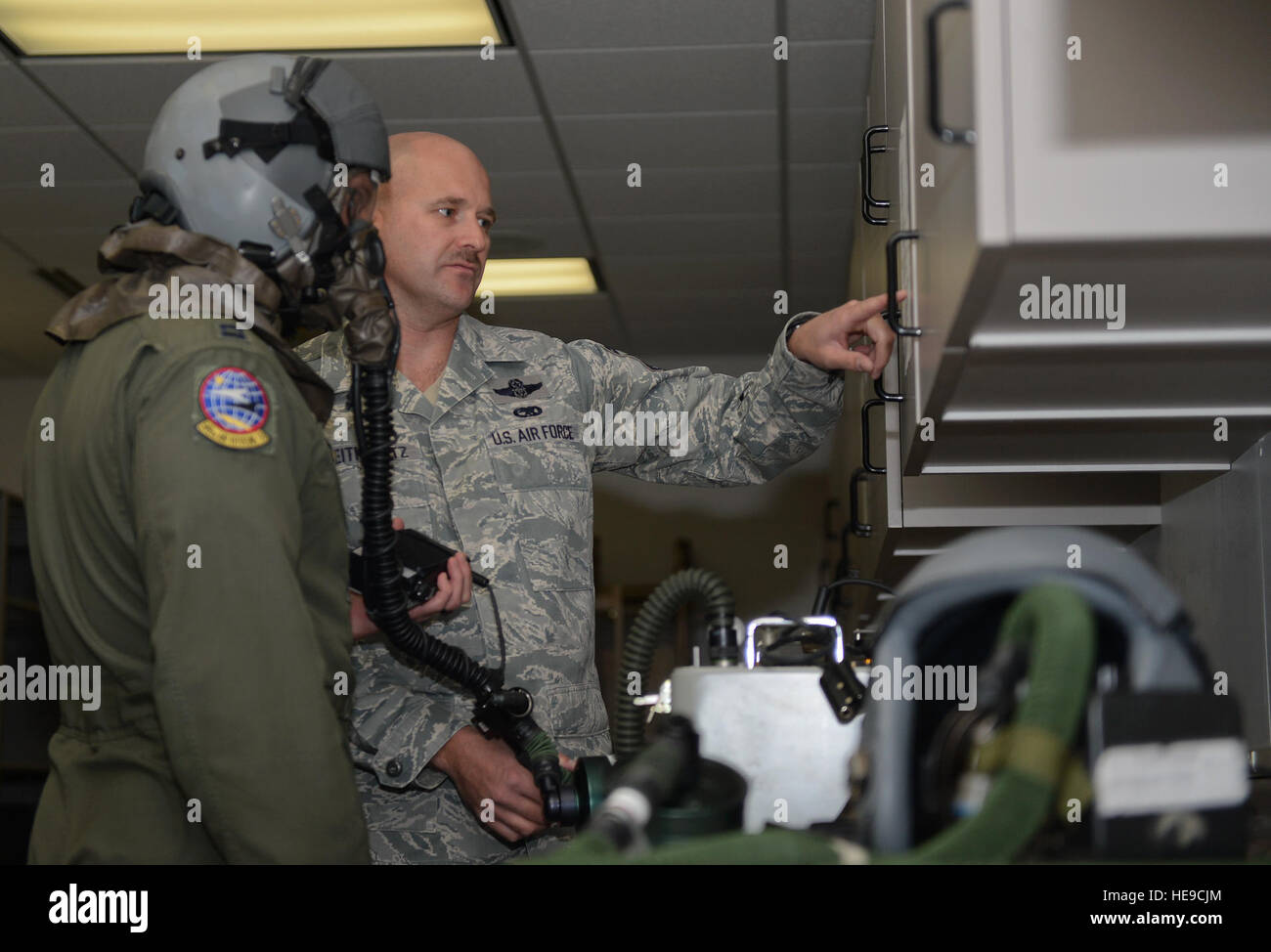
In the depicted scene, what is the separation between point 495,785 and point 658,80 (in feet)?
7.11

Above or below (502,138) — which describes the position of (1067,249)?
below

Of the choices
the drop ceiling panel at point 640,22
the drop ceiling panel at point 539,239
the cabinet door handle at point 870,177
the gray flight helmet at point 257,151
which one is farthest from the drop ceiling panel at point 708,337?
the gray flight helmet at point 257,151

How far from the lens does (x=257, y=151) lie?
Answer: 1232 millimetres

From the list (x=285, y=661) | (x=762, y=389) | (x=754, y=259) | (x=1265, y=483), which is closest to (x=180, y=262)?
(x=285, y=661)

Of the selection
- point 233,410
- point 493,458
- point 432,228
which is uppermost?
point 432,228

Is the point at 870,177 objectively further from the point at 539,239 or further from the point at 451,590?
the point at 539,239

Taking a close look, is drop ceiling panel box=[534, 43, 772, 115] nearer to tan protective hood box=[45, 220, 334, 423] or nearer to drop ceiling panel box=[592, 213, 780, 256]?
drop ceiling panel box=[592, 213, 780, 256]

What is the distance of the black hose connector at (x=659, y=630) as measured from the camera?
1.01m

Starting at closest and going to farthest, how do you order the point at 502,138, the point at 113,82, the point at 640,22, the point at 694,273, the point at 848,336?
the point at 848,336
the point at 640,22
the point at 113,82
the point at 502,138
the point at 694,273

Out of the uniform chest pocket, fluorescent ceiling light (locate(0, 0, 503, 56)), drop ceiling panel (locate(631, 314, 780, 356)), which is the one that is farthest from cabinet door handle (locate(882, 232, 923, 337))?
drop ceiling panel (locate(631, 314, 780, 356))

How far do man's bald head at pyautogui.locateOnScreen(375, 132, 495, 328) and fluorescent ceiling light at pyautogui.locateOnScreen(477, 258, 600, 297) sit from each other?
2.53m

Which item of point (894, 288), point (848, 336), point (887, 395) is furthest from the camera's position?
point (848, 336)

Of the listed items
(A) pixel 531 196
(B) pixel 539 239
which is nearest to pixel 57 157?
(A) pixel 531 196
